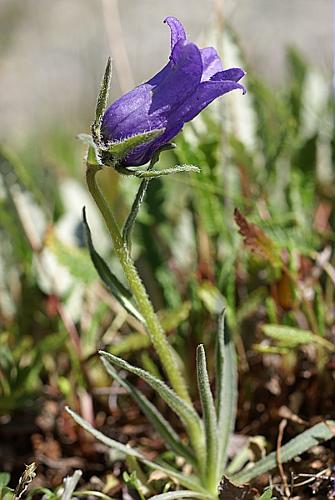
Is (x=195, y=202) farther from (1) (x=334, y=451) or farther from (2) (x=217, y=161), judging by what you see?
(1) (x=334, y=451)

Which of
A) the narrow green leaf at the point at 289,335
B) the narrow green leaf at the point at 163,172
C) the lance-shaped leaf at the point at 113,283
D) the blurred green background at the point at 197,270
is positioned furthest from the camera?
the blurred green background at the point at 197,270

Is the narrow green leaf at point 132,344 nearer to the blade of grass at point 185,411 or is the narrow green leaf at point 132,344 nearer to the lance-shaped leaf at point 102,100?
the blade of grass at point 185,411

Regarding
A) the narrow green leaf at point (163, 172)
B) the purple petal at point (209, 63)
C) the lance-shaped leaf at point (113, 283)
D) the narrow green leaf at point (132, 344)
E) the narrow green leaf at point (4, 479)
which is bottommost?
the narrow green leaf at point (132, 344)

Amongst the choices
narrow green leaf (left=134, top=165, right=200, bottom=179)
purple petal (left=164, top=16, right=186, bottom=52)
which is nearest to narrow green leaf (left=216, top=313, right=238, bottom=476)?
narrow green leaf (left=134, top=165, right=200, bottom=179)

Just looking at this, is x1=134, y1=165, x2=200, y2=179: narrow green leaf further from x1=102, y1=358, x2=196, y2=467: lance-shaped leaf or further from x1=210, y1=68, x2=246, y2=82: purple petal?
x1=102, y1=358, x2=196, y2=467: lance-shaped leaf

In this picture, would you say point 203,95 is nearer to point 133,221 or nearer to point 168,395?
point 133,221

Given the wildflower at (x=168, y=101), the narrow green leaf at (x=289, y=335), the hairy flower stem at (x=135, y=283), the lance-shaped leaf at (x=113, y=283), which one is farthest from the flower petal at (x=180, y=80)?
the narrow green leaf at (x=289, y=335)

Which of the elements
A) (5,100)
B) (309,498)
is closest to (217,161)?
(309,498)
